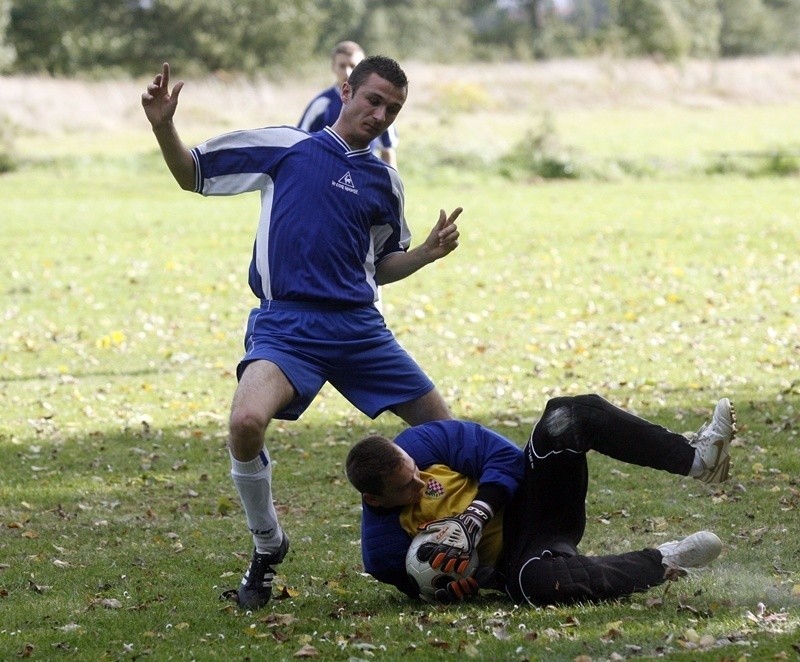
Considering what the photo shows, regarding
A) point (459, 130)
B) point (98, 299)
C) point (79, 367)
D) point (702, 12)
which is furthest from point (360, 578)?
point (702, 12)

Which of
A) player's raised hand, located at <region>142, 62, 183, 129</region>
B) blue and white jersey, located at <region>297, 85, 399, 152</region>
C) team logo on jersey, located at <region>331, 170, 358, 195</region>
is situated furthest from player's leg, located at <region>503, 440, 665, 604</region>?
blue and white jersey, located at <region>297, 85, 399, 152</region>

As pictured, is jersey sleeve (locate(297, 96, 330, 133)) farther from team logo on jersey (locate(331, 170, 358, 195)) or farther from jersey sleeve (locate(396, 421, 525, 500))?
jersey sleeve (locate(396, 421, 525, 500))

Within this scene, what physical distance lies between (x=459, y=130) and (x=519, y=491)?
2974cm

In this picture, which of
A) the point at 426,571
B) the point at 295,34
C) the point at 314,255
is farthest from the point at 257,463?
the point at 295,34

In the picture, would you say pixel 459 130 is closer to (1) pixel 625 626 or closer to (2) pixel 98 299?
(2) pixel 98 299

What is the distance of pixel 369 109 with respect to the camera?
6.48 m

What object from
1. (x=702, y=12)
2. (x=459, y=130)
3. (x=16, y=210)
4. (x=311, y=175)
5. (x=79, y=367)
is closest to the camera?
(x=311, y=175)

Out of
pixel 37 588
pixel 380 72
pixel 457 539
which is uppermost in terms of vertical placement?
pixel 380 72

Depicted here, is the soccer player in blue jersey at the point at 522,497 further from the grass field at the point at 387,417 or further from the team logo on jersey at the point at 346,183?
the team logo on jersey at the point at 346,183

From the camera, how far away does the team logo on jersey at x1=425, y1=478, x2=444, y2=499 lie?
5.86 m

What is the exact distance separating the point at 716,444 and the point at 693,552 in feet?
1.78

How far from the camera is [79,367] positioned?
13695mm

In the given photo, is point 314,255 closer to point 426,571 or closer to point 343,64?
point 426,571

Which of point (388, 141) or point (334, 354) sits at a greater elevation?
point (388, 141)
